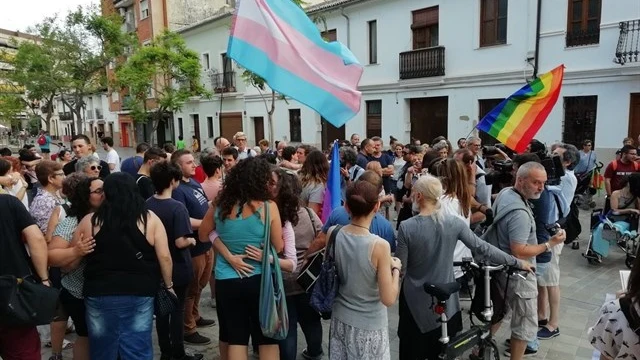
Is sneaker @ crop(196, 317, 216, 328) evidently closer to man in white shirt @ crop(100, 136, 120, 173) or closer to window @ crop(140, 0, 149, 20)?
man in white shirt @ crop(100, 136, 120, 173)

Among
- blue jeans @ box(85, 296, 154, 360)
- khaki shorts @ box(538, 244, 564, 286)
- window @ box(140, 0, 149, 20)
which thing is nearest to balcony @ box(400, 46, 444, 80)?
khaki shorts @ box(538, 244, 564, 286)

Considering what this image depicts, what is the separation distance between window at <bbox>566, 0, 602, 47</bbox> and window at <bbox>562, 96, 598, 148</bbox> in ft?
4.88

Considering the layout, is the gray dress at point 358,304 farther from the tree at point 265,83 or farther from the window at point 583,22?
the window at point 583,22

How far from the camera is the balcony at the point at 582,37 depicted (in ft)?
37.8

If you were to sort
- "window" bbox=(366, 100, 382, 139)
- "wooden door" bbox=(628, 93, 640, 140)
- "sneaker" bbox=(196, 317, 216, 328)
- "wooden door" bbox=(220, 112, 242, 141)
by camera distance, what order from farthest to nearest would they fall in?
"wooden door" bbox=(220, 112, 242, 141) < "window" bbox=(366, 100, 382, 139) < "wooden door" bbox=(628, 93, 640, 140) < "sneaker" bbox=(196, 317, 216, 328)

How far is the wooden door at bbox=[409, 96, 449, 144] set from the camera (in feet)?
51.2

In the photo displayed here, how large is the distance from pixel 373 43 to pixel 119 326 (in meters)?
16.5

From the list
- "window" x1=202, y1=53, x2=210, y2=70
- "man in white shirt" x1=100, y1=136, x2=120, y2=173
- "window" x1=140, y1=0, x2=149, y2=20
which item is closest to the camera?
"man in white shirt" x1=100, y1=136, x2=120, y2=173

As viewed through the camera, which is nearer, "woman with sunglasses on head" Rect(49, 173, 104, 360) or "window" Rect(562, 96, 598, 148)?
"woman with sunglasses on head" Rect(49, 173, 104, 360)

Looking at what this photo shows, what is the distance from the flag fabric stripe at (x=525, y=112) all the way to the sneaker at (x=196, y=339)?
450cm

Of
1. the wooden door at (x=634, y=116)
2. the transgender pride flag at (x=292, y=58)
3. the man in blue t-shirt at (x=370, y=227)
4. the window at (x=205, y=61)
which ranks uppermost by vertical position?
the window at (x=205, y=61)

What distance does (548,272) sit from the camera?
12.7ft

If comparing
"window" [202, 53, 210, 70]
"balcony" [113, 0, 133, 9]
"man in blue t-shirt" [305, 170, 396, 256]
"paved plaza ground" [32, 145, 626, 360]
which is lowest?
"paved plaza ground" [32, 145, 626, 360]

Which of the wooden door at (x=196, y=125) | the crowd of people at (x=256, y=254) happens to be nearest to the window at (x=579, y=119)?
the crowd of people at (x=256, y=254)
